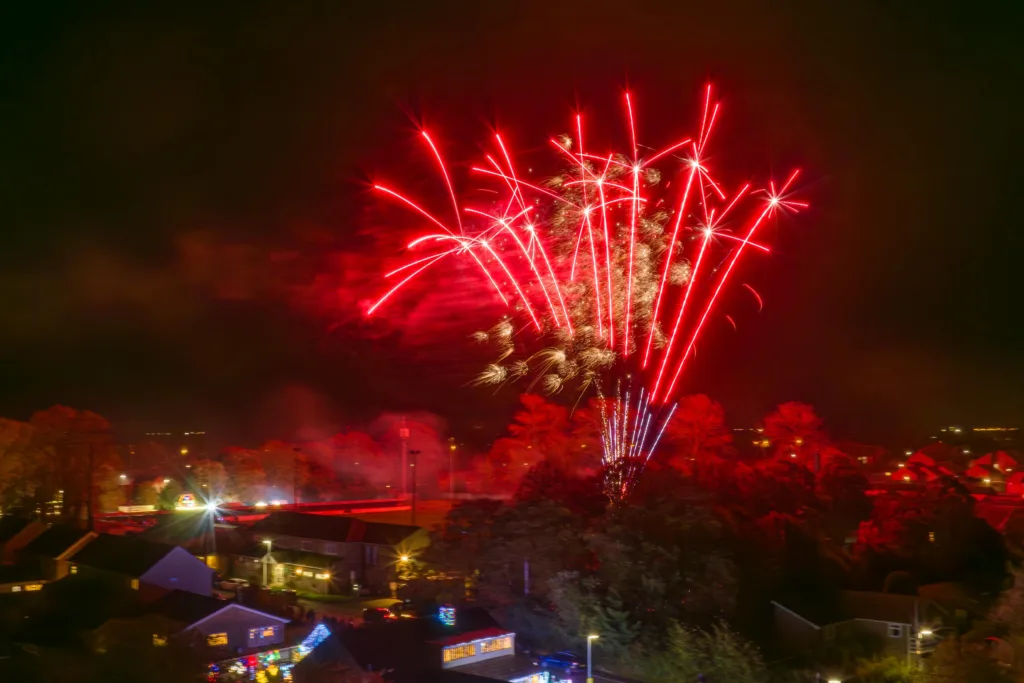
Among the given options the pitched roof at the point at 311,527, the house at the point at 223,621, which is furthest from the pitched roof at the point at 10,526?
the house at the point at 223,621

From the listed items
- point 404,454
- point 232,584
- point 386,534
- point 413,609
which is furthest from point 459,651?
point 404,454

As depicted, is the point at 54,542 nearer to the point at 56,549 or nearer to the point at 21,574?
the point at 56,549

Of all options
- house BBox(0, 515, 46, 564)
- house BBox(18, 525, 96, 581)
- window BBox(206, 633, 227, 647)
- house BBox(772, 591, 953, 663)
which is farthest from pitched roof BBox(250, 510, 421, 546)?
house BBox(772, 591, 953, 663)

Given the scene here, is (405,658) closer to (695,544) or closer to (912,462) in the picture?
(695,544)

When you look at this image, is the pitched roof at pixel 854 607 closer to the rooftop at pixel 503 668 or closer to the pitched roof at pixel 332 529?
the rooftop at pixel 503 668

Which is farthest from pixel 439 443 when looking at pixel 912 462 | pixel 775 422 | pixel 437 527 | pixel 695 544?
pixel 695 544

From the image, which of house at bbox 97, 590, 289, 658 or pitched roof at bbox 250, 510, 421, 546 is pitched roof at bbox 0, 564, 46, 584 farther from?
pitched roof at bbox 250, 510, 421, 546
